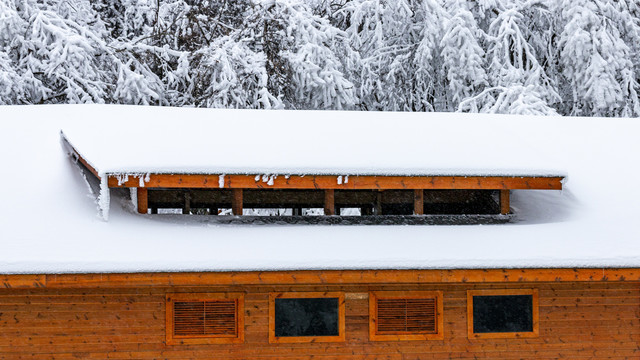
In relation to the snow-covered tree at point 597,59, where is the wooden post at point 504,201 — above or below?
below

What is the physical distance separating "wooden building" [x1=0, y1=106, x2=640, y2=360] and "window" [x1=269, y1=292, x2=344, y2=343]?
19 mm

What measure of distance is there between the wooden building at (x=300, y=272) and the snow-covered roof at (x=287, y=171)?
0.12 feet

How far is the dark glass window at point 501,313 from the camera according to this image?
30.5 ft

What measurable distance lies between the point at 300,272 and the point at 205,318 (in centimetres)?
154

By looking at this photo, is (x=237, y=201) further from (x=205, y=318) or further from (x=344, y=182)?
(x=205, y=318)

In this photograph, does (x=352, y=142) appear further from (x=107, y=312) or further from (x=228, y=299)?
(x=107, y=312)

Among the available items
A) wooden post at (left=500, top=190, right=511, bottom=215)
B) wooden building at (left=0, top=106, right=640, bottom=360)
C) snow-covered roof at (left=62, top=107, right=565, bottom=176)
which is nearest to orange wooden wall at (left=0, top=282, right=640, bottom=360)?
wooden building at (left=0, top=106, right=640, bottom=360)

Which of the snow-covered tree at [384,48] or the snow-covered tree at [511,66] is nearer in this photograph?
the snow-covered tree at [511,66]

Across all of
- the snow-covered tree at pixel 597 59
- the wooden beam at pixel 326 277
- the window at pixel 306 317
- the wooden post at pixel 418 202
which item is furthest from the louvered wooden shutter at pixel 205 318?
the snow-covered tree at pixel 597 59

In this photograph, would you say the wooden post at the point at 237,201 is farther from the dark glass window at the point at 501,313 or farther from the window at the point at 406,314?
the dark glass window at the point at 501,313

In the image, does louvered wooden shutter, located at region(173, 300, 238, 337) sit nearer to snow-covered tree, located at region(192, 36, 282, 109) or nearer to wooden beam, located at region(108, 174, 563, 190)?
wooden beam, located at region(108, 174, 563, 190)

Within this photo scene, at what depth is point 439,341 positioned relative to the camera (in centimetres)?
925

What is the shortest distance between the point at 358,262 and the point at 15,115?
275 inches

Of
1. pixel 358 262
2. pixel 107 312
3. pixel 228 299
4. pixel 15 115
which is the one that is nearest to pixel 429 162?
pixel 358 262
